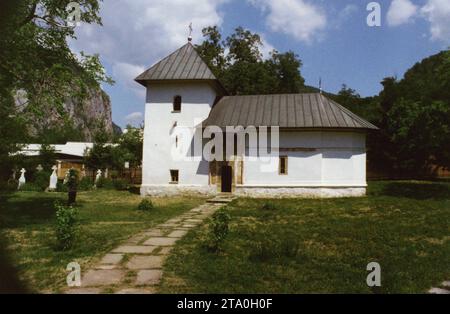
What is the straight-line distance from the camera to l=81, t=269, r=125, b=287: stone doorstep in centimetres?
523

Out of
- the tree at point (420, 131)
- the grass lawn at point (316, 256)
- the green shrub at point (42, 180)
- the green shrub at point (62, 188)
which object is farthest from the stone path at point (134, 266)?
the green shrub at point (42, 180)

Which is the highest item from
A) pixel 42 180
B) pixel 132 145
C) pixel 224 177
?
pixel 132 145

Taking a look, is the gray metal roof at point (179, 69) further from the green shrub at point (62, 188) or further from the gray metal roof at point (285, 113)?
the green shrub at point (62, 188)

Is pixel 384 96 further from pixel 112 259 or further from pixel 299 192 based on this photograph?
pixel 112 259

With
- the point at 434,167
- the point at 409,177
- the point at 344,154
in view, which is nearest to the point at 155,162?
the point at 344,154

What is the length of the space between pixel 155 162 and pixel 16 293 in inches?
655

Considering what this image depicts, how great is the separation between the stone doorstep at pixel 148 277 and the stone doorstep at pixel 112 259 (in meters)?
0.83

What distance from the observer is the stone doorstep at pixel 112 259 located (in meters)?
6.38

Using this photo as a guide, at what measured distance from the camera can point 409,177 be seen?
3170cm

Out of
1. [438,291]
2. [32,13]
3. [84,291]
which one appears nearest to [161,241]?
[84,291]

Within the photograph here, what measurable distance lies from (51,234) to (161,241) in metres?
3.24

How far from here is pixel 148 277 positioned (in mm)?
5555

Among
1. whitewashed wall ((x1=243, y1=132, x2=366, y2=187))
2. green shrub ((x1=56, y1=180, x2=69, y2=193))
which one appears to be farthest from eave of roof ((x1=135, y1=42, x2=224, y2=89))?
green shrub ((x1=56, y1=180, x2=69, y2=193))

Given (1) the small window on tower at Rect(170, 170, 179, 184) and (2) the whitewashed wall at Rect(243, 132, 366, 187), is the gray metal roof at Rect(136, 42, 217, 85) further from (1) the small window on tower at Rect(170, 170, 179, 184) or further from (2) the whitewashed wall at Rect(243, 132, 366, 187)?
(2) the whitewashed wall at Rect(243, 132, 366, 187)
